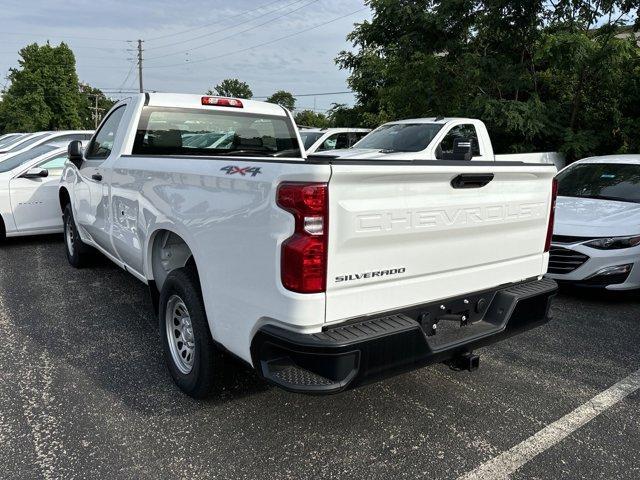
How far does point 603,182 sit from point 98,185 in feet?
19.1

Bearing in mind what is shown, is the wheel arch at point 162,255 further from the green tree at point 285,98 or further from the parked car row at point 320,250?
the green tree at point 285,98

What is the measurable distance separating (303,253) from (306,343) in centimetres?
39

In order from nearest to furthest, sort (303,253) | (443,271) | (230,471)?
(303,253) → (230,471) → (443,271)

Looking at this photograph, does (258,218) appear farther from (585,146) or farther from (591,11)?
(591,11)

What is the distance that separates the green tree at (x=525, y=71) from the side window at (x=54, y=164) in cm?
881

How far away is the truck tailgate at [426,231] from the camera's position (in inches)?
94.2

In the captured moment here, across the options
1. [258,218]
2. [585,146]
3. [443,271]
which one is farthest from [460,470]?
[585,146]

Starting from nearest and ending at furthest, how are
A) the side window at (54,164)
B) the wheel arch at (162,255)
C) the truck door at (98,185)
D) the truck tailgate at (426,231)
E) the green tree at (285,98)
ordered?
the truck tailgate at (426,231)
the wheel arch at (162,255)
the truck door at (98,185)
the side window at (54,164)
the green tree at (285,98)

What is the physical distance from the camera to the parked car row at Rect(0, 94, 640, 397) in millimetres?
2342

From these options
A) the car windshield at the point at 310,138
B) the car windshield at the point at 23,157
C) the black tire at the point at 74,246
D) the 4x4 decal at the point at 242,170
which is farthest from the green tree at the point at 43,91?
the 4x4 decal at the point at 242,170

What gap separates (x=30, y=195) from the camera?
752 centimetres

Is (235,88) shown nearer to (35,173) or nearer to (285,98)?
(285,98)

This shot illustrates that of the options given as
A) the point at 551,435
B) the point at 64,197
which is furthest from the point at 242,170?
the point at 64,197

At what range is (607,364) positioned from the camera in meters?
3.99
